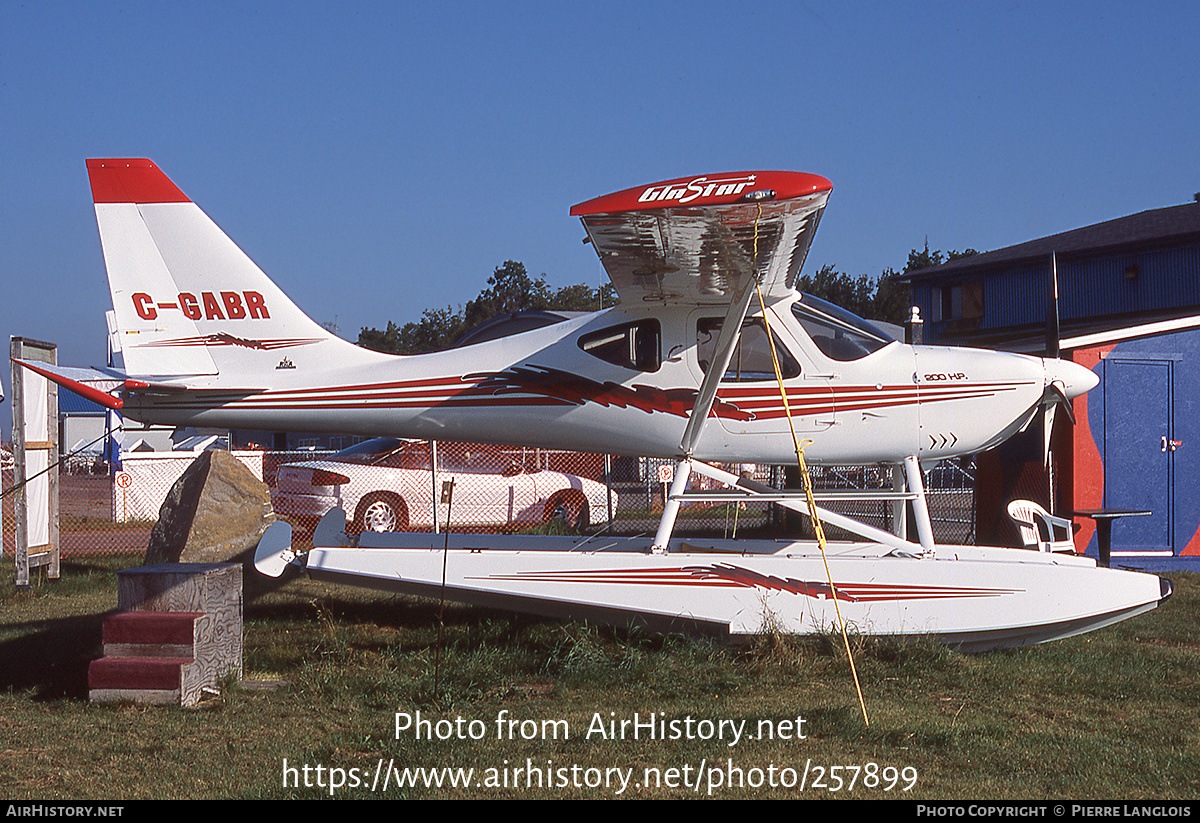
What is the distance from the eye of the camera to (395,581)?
20.4ft

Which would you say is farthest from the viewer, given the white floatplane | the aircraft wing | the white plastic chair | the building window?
the building window

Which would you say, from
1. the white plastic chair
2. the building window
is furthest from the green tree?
the white plastic chair

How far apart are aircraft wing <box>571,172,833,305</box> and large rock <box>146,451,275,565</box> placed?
552 centimetres

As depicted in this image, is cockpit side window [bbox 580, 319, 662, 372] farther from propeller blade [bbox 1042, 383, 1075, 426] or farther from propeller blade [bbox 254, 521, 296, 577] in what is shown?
propeller blade [bbox 1042, 383, 1075, 426]

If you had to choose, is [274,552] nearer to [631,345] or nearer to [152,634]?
[152,634]

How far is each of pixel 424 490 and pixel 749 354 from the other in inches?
293

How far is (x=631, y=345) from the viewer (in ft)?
21.7

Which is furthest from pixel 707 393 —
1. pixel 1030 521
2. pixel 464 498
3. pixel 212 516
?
pixel 464 498

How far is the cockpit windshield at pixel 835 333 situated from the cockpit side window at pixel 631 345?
1038 millimetres

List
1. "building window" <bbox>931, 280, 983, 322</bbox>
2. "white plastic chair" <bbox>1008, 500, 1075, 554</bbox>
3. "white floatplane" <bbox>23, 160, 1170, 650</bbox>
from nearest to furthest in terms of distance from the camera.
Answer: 1. "white floatplane" <bbox>23, 160, 1170, 650</bbox>
2. "white plastic chair" <bbox>1008, 500, 1075, 554</bbox>
3. "building window" <bbox>931, 280, 983, 322</bbox>

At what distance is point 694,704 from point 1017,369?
11.7 feet

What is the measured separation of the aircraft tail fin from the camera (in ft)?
21.5

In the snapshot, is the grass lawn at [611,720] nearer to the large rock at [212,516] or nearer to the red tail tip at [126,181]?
the large rock at [212,516]
